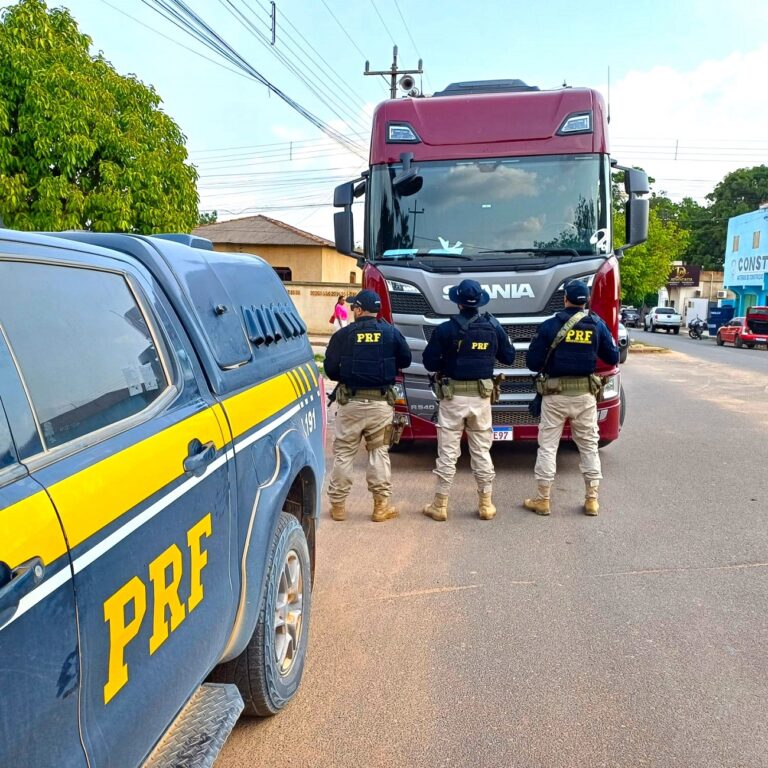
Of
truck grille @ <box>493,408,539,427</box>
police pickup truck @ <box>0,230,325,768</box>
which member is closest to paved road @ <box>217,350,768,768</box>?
police pickup truck @ <box>0,230,325,768</box>

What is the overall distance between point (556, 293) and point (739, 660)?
378 cm

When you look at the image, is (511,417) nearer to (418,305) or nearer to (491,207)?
(418,305)

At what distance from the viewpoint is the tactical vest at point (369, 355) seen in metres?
5.62

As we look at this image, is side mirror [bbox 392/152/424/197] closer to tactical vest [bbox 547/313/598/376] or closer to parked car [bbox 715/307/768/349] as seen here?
tactical vest [bbox 547/313/598/376]

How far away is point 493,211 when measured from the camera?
700 centimetres

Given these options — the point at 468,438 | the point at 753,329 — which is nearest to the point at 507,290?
the point at 468,438

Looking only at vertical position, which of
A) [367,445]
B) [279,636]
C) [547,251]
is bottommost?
[279,636]

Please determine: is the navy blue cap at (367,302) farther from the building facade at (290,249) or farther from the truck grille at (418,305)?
the building facade at (290,249)

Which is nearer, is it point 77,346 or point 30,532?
point 30,532

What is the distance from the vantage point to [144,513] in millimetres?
1852

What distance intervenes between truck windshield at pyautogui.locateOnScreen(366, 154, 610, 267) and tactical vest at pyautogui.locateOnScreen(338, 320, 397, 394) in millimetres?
1525

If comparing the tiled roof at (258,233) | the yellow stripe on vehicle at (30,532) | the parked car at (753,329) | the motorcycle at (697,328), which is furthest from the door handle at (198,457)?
the motorcycle at (697,328)

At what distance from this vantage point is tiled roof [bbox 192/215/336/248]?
33.4 metres

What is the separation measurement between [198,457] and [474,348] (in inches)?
147
